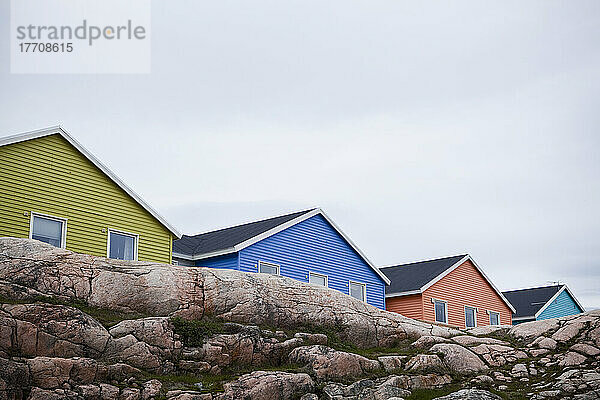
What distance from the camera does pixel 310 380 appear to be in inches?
581

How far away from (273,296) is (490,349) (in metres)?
6.00

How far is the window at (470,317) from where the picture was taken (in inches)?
1478

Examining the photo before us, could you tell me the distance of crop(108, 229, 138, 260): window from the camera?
24.2m

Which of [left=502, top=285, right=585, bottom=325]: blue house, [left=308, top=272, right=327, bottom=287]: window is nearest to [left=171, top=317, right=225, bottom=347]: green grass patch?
[left=308, top=272, right=327, bottom=287]: window

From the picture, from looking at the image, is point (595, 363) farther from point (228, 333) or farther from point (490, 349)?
point (228, 333)

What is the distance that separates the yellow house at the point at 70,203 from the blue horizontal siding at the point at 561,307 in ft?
92.9

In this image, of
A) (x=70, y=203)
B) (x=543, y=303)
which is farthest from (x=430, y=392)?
(x=543, y=303)

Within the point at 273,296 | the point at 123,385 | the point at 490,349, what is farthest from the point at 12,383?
the point at 490,349

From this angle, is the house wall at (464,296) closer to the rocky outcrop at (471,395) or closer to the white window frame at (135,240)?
the white window frame at (135,240)

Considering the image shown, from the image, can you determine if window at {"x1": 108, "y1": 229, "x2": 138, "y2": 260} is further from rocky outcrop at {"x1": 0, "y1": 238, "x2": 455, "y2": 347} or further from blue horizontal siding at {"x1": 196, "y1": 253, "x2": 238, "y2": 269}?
rocky outcrop at {"x1": 0, "y1": 238, "x2": 455, "y2": 347}

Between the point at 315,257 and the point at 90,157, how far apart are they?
37.7 feet

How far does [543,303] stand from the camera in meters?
43.9

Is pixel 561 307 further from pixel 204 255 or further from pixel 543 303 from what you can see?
pixel 204 255

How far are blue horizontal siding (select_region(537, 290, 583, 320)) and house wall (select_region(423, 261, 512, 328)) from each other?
4550 mm
